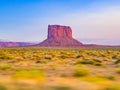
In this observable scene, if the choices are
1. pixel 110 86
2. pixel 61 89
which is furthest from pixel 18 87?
pixel 110 86

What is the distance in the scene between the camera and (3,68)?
20.8 meters

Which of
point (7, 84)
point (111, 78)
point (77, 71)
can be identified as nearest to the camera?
point (7, 84)

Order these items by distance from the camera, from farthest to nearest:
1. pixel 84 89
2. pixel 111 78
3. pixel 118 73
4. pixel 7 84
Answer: pixel 118 73
pixel 111 78
pixel 7 84
pixel 84 89

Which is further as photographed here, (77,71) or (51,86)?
(77,71)

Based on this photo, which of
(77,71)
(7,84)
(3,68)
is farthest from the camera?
(3,68)

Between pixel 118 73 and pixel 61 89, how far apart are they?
35.0 ft

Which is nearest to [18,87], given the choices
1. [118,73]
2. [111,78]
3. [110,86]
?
[110,86]

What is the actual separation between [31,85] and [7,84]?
0.65 metres

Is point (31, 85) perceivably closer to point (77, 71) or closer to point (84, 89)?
point (84, 89)

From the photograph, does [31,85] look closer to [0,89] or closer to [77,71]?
[0,89]

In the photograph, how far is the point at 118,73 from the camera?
59.2 feet

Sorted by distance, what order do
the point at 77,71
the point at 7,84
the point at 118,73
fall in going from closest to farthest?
the point at 7,84, the point at 77,71, the point at 118,73

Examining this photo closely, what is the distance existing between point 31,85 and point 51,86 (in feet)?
1.66

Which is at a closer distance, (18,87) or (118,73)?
(18,87)
